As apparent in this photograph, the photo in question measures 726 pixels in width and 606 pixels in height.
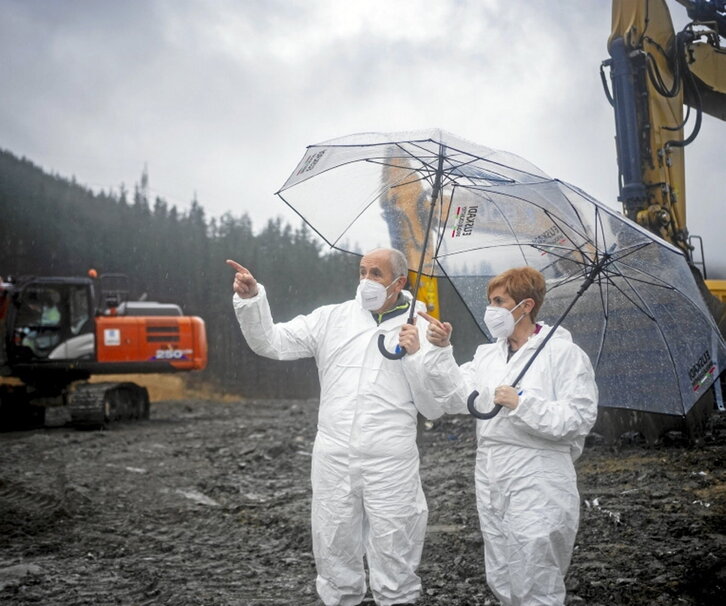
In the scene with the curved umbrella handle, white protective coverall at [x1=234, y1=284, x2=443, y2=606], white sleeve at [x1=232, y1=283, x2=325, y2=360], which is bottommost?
white protective coverall at [x1=234, y1=284, x2=443, y2=606]

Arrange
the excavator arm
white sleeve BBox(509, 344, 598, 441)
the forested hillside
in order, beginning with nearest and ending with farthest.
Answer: white sleeve BBox(509, 344, 598, 441)
the excavator arm
the forested hillside

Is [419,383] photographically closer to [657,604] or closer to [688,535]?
[657,604]

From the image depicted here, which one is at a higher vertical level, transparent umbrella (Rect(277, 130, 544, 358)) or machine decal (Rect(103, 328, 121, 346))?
transparent umbrella (Rect(277, 130, 544, 358))

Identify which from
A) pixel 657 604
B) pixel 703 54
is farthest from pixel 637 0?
pixel 657 604

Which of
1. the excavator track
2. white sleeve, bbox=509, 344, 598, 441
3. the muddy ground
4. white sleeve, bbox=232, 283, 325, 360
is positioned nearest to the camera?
white sleeve, bbox=509, 344, 598, 441

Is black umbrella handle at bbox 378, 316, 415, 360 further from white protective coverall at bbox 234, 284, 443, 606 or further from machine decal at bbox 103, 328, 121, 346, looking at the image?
machine decal at bbox 103, 328, 121, 346

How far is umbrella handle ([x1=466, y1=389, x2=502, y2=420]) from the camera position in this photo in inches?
121

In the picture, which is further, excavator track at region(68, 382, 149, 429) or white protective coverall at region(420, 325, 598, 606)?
excavator track at region(68, 382, 149, 429)

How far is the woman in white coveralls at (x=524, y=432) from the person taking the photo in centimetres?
302

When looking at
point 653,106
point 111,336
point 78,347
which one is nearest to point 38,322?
point 78,347

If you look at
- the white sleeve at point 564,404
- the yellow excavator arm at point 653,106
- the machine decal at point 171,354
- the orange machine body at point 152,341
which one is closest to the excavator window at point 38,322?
the orange machine body at point 152,341

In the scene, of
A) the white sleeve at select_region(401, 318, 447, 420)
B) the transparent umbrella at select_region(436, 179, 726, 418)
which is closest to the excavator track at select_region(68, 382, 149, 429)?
the transparent umbrella at select_region(436, 179, 726, 418)

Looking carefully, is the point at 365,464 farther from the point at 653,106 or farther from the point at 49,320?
the point at 49,320

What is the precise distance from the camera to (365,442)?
3348 millimetres
